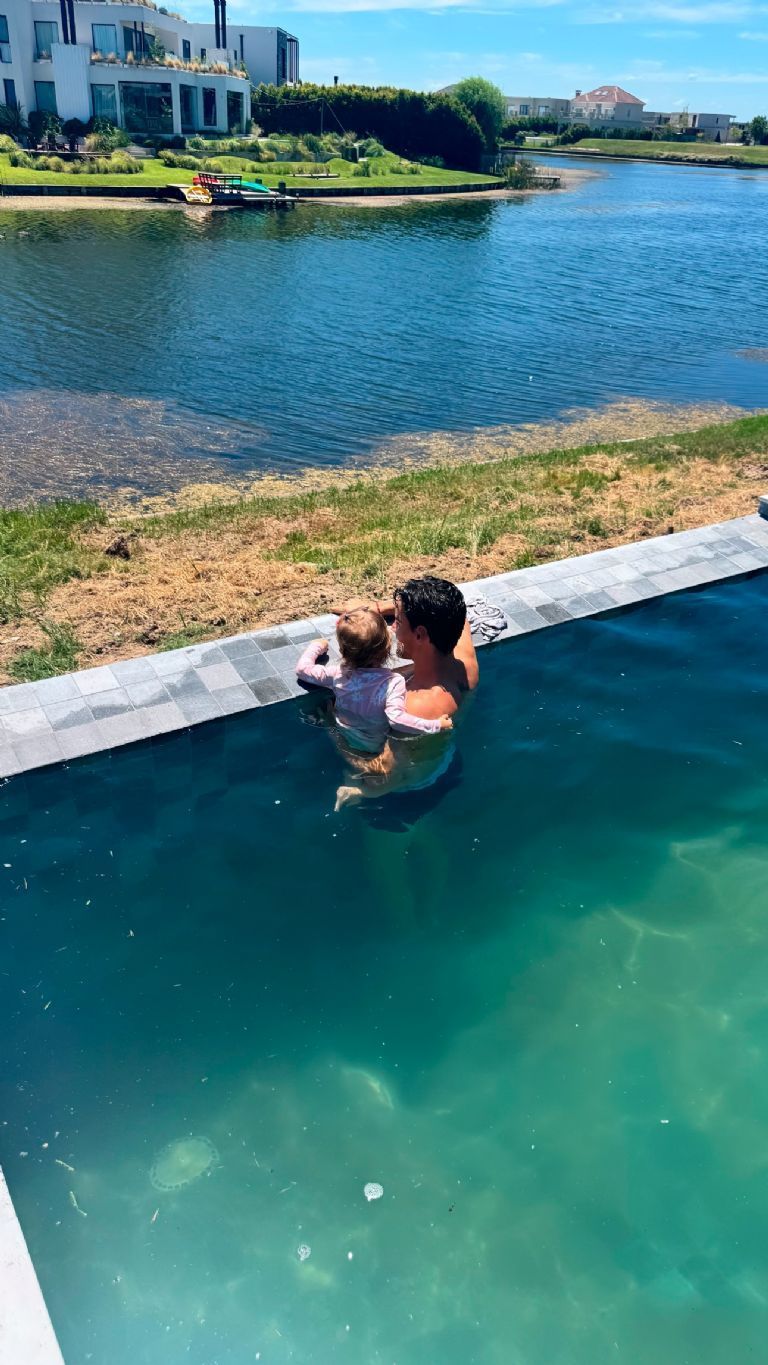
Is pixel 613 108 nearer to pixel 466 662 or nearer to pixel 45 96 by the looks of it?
pixel 45 96

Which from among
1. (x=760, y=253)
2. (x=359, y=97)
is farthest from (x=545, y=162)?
(x=760, y=253)

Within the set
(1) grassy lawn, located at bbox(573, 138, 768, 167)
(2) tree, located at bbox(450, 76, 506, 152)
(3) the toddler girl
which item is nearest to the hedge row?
(2) tree, located at bbox(450, 76, 506, 152)

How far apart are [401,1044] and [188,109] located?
87.0 m

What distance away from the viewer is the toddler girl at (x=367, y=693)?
19.8ft

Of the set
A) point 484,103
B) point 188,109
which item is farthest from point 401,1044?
point 484,103

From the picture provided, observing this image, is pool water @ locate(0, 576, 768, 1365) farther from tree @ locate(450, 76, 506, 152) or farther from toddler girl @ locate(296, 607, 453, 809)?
tree @ locate(450, 76, 506, 152)

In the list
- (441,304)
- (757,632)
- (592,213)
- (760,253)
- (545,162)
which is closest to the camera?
(757,632)

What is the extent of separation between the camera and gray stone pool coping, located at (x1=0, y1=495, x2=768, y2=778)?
22.7 ft

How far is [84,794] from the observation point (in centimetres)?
660

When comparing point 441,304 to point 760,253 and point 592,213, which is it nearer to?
point 760,253

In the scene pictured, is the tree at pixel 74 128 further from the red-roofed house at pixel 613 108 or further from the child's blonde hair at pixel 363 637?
the red-roofed house at pixel 613 108

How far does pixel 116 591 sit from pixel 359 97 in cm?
9264

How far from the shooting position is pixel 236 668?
7.80m

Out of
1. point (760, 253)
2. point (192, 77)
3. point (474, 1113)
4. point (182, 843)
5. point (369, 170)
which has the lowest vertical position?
point (474, 1113)
